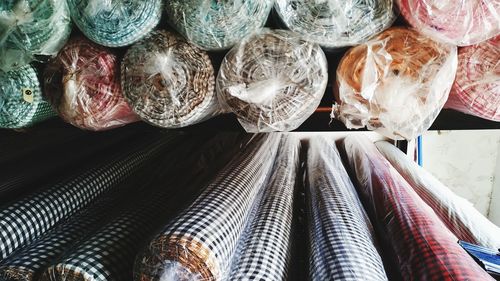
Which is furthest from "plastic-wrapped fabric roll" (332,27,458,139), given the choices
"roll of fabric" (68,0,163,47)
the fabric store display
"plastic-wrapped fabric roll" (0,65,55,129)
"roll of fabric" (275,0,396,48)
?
"plastic-wrapped fabric roll" (0,65,55,129)

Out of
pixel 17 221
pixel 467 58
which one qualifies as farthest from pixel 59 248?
pixel 467 58

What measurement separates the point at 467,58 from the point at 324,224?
0.52 metres

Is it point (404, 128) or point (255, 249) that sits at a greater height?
point (404, 128)

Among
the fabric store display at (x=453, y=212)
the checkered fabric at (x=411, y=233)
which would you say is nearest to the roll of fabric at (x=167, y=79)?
the checkered fabric at (x=411, y=233)

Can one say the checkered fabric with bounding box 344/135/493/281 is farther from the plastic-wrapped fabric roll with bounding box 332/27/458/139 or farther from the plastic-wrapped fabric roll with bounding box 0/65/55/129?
the plastic-wrapped fabric roll with bounding box 0/65/55/129

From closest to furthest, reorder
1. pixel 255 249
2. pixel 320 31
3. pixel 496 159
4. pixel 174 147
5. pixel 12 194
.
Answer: pixel 320 31 < pixel 255 249 < pixel 12 194 < pixel 174 147 < pixel 496 159

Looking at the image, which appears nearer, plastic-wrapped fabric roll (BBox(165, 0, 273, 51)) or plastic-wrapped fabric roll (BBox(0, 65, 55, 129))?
plastic-wrapped fabric roll (BBox(165, 0, 273, 51))

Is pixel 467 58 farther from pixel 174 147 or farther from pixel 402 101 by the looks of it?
pixel 174 147

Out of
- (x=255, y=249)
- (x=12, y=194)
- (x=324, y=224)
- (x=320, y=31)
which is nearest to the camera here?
(x=320, y=31)

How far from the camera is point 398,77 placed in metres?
0.75

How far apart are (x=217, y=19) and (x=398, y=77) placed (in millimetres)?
372

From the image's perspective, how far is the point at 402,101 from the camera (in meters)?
0.76

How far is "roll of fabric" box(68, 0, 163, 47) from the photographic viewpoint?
750 mm

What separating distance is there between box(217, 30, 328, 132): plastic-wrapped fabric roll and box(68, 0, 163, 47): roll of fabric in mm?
176
